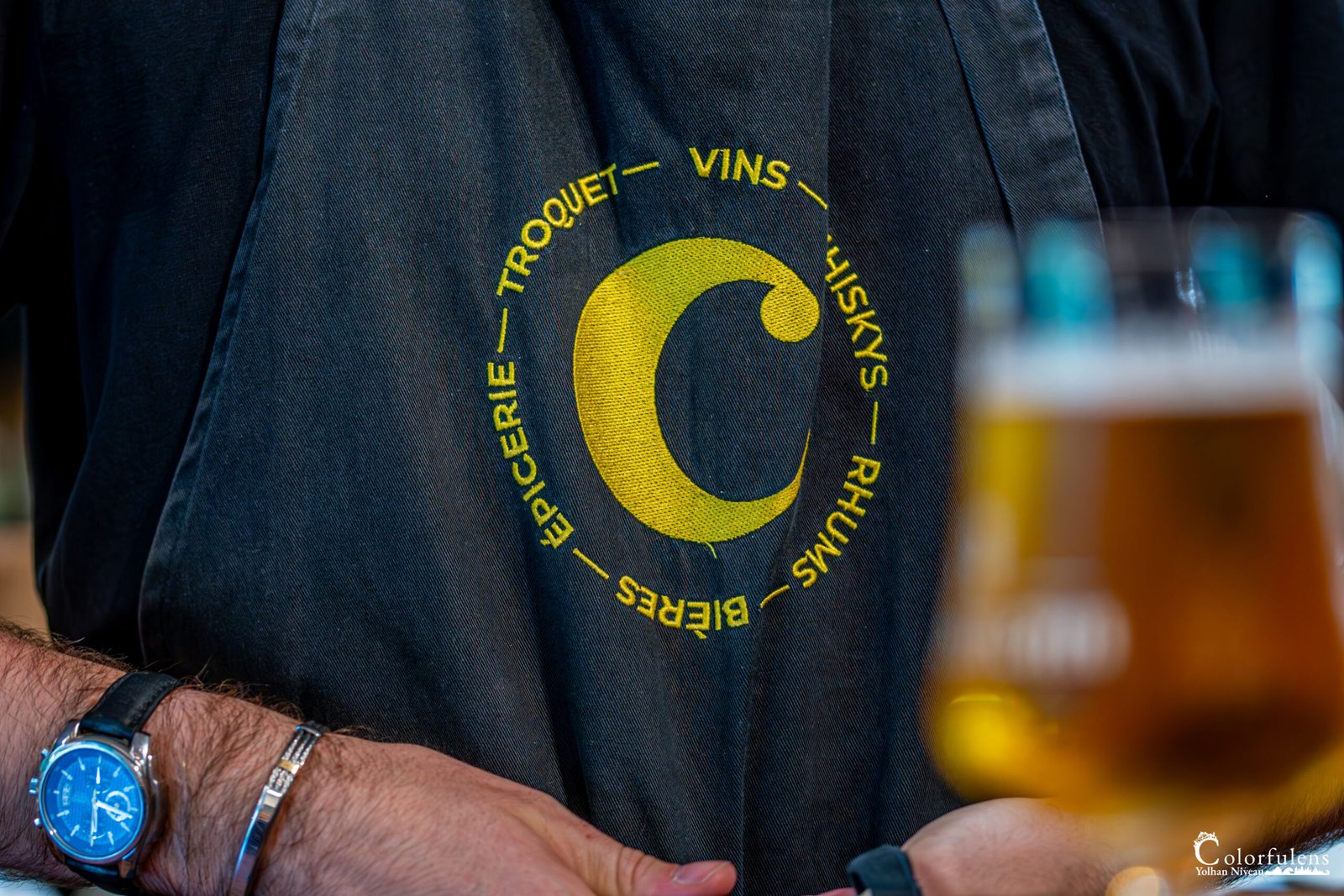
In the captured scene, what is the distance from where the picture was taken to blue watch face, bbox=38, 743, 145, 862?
0.54 m

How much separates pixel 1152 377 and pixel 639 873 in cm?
40

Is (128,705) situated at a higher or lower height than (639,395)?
lower

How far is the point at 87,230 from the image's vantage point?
659 mm

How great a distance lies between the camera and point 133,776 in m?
0.54

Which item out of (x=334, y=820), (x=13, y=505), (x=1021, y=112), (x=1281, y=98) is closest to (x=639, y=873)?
(x=334, y=820)

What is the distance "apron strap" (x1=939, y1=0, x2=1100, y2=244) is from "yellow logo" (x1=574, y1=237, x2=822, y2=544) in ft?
0.53

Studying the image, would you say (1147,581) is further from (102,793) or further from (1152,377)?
(102,793)

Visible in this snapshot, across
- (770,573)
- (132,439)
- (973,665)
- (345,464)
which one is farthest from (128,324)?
(973,665)

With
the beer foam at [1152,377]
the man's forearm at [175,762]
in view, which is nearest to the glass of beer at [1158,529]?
the beer foam at [1152,377]

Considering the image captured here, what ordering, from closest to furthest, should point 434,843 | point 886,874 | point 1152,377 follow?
point 1152,377 → point 886,874 → point 434,843

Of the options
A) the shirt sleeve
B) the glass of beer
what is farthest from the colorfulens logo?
the shirt sleeve

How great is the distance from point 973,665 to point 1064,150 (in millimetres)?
521

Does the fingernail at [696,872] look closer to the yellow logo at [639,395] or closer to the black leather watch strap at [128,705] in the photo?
the yellow logo at [639,395]

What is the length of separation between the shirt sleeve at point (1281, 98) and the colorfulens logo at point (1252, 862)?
0.63m
